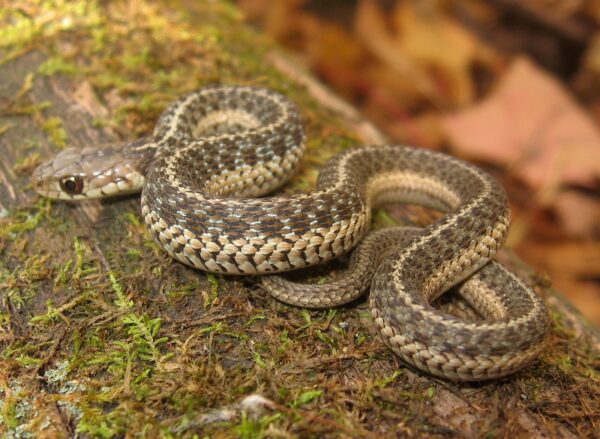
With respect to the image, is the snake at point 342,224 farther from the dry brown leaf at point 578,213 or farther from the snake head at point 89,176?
the dry brown leaf at point 578,213

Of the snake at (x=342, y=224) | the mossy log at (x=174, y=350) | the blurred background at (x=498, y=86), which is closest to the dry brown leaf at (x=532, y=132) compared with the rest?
Result: the blurred background at (x=498, y=86)

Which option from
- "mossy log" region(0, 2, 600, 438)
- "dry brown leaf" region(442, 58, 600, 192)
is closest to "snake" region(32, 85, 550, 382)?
"mossy log" region(0, 2, 600, 438)

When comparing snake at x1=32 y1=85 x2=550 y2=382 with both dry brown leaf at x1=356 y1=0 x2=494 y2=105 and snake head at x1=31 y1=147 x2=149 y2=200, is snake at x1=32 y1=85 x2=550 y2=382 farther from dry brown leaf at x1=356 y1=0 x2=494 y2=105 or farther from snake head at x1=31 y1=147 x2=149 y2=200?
dry brown leaf at x1=356 y1=0 x2=494 y2=105

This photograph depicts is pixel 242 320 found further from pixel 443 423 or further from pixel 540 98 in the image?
pixel 540 98

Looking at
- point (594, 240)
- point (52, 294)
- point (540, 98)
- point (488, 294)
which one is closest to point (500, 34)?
point (540, 98)

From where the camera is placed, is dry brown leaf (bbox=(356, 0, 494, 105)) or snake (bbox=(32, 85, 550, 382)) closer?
snake (bbox=(32, 85, 550, 382))

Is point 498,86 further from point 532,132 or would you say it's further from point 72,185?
point 72,185
